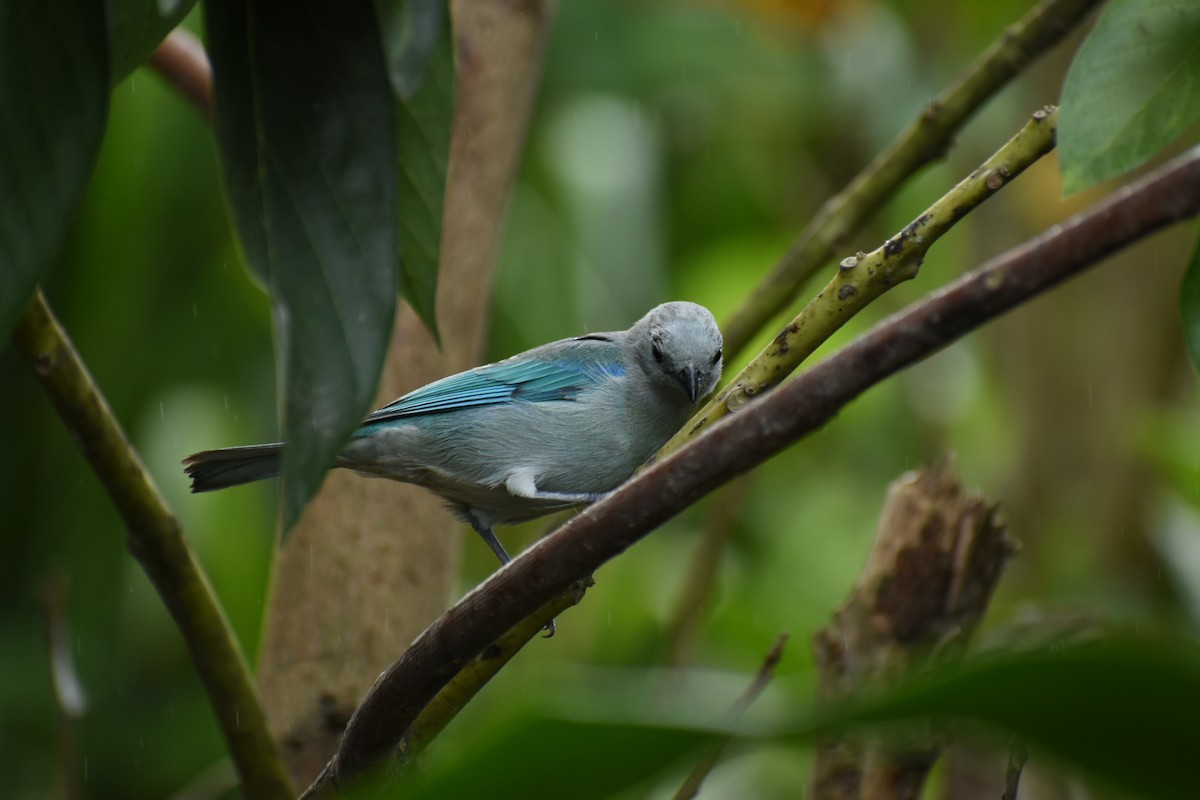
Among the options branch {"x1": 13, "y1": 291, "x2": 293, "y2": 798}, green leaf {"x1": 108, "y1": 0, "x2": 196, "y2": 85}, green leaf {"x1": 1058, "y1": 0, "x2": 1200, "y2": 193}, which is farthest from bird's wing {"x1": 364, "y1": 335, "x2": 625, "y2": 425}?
green leaf {"x1": 1058, "y1": 0, "x2": 1200, "y2": 193}

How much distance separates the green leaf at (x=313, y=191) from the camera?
1.68 meters

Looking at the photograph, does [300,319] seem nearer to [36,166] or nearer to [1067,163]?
[36,166]

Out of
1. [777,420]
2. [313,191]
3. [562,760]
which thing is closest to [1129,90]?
[777,420]

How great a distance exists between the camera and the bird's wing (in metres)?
3.32

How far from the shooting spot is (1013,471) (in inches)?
227

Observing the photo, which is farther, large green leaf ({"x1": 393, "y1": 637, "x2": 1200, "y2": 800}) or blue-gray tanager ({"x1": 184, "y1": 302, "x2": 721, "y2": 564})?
blue-gray tanager ({"x1": 184, "y1": 302, "x2": 721, "y2": 564})

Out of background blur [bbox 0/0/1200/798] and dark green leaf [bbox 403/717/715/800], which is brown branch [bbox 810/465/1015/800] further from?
dark green leaf [bbox 403/717/715/800]

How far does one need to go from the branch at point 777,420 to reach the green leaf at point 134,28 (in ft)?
3.20

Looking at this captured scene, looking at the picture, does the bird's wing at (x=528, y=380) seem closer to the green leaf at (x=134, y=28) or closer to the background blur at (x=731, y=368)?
the background blur at (x=731, y=368)

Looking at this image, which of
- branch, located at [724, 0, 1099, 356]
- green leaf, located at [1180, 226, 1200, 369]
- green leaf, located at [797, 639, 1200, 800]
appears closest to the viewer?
green leaf, located at [797, 639, 1200, 800]

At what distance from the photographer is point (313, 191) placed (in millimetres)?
1838

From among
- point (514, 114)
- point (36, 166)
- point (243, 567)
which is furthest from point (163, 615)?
point (36, 166)

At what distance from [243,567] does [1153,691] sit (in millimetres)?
4448

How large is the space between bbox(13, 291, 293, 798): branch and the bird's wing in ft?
2.96
